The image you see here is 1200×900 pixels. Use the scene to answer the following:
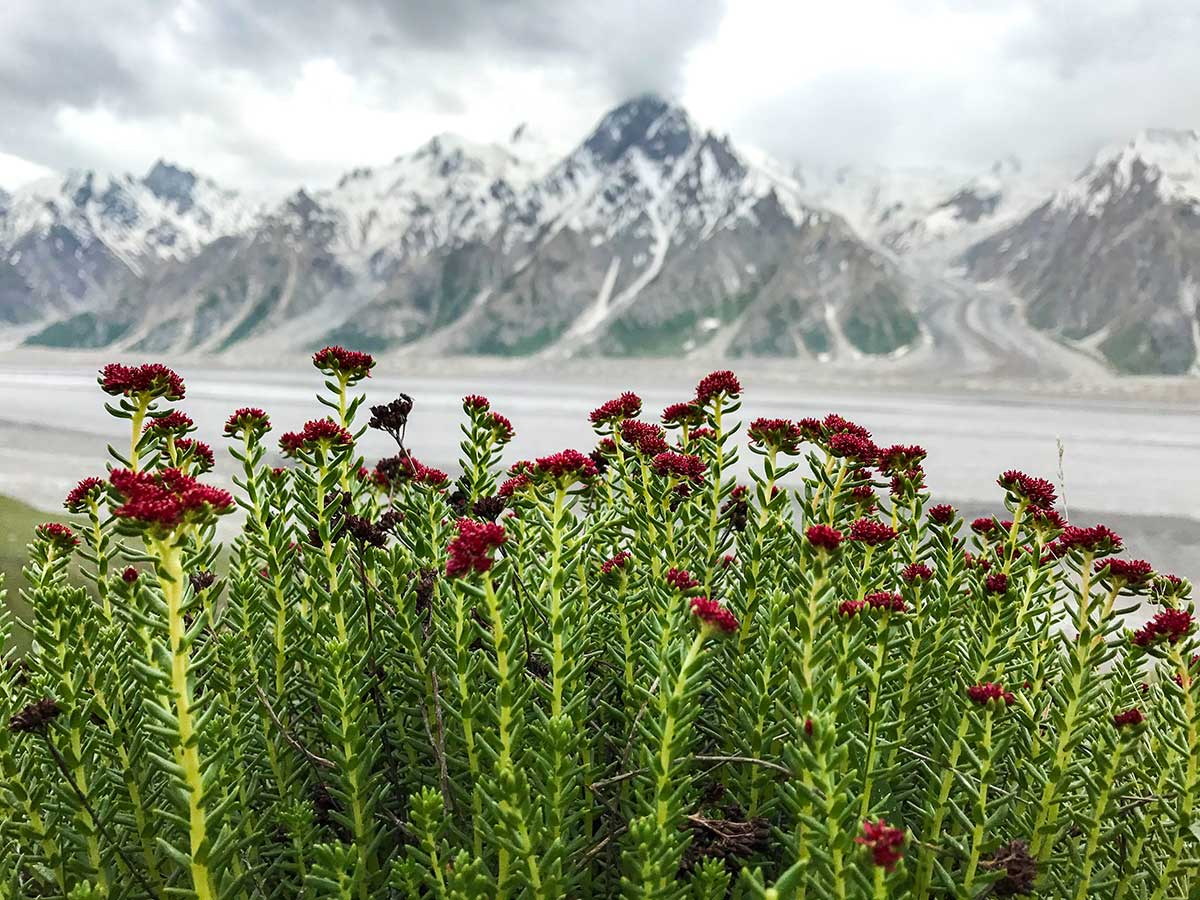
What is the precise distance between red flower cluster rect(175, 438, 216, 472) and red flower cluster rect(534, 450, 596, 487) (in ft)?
5.52

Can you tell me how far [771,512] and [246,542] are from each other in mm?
2318

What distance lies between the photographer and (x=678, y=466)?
3.23 m

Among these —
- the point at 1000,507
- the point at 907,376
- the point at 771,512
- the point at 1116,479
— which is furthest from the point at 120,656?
the point at 907,376

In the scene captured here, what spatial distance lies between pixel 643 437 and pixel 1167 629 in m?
2.17

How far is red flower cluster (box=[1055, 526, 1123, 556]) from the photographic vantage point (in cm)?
253

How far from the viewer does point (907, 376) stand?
15688cm

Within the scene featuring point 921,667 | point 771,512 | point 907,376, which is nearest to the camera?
point 921,667

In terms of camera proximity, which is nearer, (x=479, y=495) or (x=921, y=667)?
(x=921, y=667)

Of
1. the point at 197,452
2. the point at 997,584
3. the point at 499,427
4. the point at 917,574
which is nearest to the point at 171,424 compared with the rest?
the point at 197,452

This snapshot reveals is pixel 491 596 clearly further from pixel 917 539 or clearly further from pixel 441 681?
pixel 917 539

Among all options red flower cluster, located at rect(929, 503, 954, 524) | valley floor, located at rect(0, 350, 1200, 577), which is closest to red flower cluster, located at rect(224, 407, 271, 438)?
red flower cluster, located at rect(929, 503, 954, 524)

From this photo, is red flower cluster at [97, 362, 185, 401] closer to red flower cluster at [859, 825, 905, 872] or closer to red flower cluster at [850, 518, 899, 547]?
red flower cluster at [859, 825, 905, 872]

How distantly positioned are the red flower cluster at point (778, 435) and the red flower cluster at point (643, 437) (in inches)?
18.5

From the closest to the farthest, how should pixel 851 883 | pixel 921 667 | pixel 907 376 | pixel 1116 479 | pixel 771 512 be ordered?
pixel 851 883
pixel 921 667
pixel 771 512
pixel 1116 479
pixel 907 376
